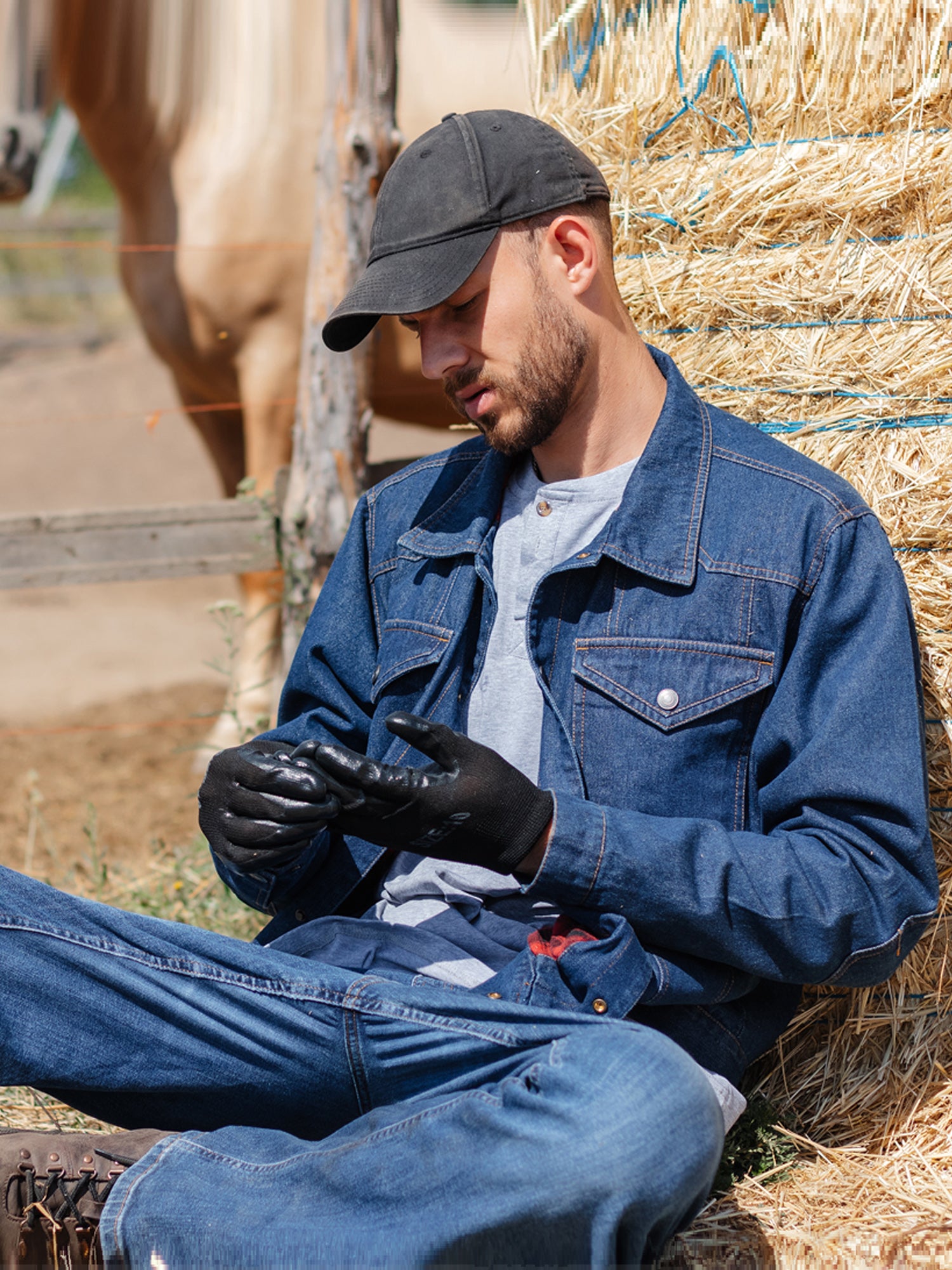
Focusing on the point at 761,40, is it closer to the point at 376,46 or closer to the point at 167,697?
the point at 376,46

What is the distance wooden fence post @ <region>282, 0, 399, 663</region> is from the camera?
10.5 ft

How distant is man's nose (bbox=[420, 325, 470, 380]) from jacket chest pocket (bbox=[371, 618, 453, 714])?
14.4 inches

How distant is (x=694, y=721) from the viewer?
A: 1.81 meters

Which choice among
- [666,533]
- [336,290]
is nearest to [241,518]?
[336,290]

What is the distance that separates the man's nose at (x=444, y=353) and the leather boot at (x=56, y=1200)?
3.68 ft

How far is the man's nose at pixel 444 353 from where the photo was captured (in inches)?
76.2

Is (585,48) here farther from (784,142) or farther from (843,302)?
(843,302)

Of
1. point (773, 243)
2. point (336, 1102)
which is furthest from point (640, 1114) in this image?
point (773, 243)

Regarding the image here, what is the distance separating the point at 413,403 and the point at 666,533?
8.72 feet

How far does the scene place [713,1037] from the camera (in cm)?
178

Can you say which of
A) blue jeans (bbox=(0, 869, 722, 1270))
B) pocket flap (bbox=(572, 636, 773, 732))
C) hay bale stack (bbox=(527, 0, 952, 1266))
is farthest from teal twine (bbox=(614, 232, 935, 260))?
blue jeans (bbox=(0, 869, 722, 1270))

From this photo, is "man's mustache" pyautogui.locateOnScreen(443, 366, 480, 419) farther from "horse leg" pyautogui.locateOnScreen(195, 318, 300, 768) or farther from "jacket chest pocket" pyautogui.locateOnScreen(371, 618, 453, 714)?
"horse leg" pyautogui.locateOnScreen(195, 318, 300, 768)

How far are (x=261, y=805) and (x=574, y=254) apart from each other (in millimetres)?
891

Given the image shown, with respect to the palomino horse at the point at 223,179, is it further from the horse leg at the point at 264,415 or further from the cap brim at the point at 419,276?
the cap brim at the point at 419,276
